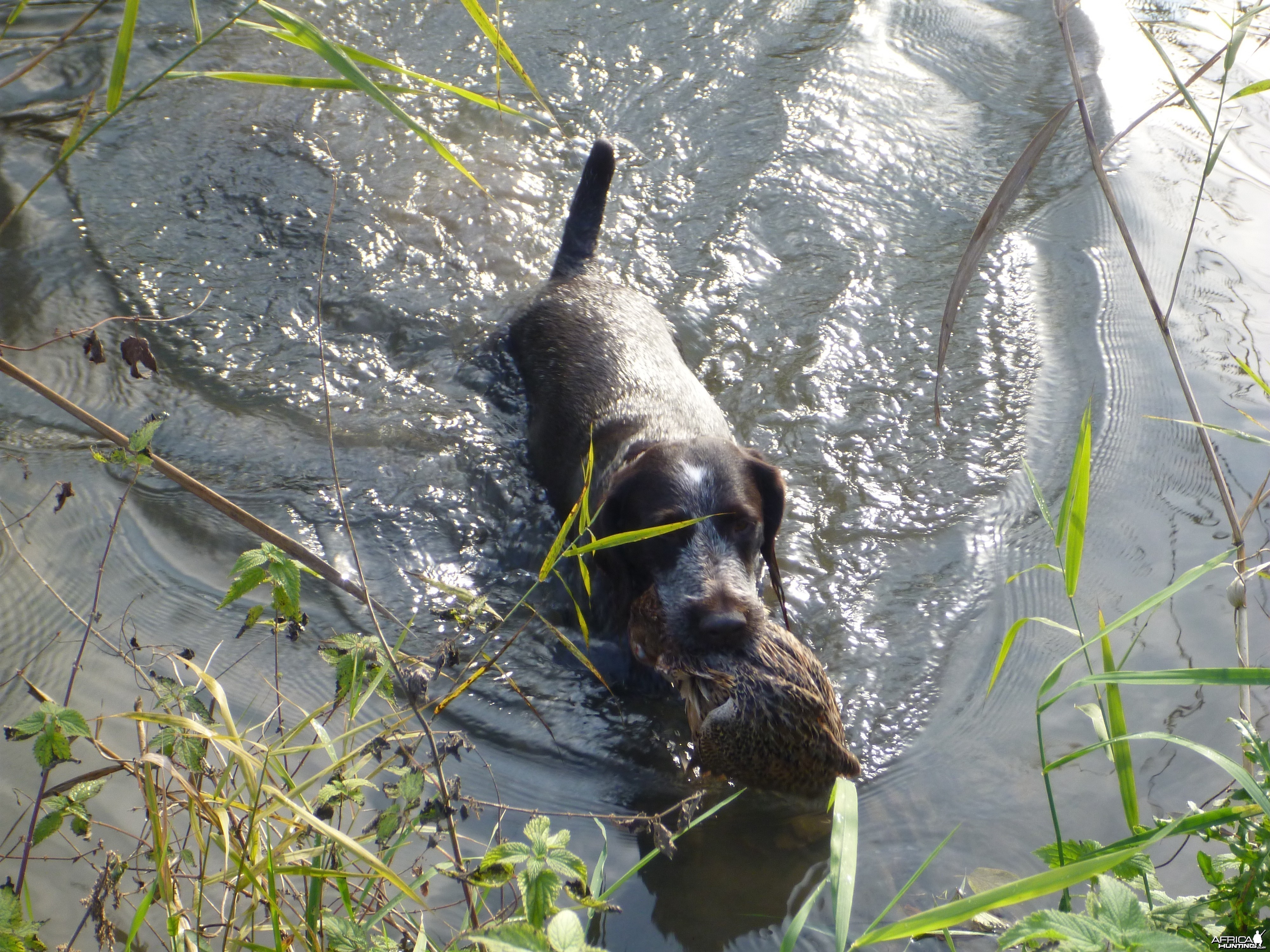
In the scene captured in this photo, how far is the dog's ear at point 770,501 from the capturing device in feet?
11.0

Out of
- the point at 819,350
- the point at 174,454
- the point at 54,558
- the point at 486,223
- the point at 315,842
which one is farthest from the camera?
the point at 486,223

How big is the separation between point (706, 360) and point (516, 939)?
3708 mm

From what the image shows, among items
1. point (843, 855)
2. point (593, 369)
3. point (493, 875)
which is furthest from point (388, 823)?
point (593, 369)

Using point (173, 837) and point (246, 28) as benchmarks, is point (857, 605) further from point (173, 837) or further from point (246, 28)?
point (246, 28)

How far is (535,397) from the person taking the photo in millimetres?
4473

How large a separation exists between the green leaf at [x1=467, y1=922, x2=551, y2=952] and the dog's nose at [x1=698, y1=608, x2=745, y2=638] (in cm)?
130

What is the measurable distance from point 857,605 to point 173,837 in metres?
2.29

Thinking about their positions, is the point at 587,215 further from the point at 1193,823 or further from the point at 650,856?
the point at 1193,823

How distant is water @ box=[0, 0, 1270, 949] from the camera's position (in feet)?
9.43

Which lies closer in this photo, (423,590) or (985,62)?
(423,590)

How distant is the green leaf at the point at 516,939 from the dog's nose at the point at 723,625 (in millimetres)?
1300

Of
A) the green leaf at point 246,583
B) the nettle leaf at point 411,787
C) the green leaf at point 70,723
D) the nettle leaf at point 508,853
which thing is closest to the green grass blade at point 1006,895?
the nettle leaf at point 508,853

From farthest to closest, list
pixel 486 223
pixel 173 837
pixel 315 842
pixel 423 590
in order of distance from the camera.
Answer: pixel 486 223, pixel 423 590, pixel 173 837, pixel 315 842

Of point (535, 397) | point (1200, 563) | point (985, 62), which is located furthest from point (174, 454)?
point (985, 62)
